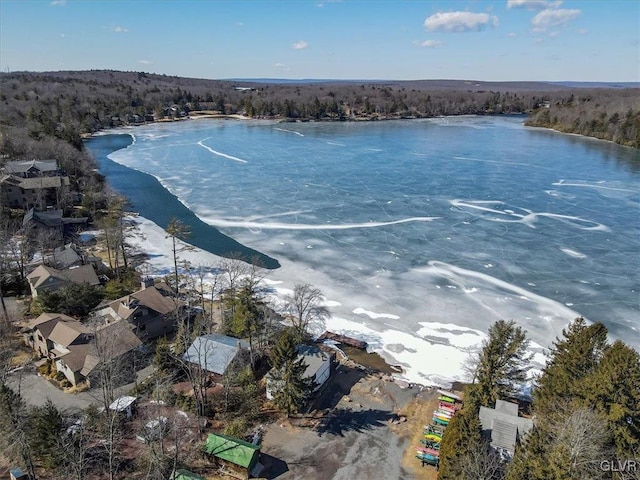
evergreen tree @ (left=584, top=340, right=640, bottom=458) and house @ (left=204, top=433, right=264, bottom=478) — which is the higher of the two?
evergreen tree @ (left=584, top=340, right=640, bottom=458)

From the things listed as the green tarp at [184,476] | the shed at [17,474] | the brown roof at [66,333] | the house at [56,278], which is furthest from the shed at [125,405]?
the house at [56,278]

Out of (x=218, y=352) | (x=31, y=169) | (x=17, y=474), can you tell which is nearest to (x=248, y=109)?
(x=31, y=169)

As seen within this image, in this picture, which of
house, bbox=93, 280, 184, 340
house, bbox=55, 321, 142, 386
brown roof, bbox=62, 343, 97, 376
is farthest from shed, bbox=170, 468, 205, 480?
house, bbox=93, 280, 184, 340

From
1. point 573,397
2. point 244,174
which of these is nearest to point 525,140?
point 244,174

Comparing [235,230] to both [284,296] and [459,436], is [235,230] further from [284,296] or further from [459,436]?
[459,436]

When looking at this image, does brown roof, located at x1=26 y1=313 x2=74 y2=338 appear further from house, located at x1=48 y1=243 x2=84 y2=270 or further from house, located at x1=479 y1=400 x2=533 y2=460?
house, located at x1=479 y1=400 x2=533 y2=460

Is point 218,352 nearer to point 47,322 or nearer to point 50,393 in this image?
point 50,393

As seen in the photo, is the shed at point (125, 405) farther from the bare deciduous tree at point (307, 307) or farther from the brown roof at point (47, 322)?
the bare deciduous tree at point (307, 307)
